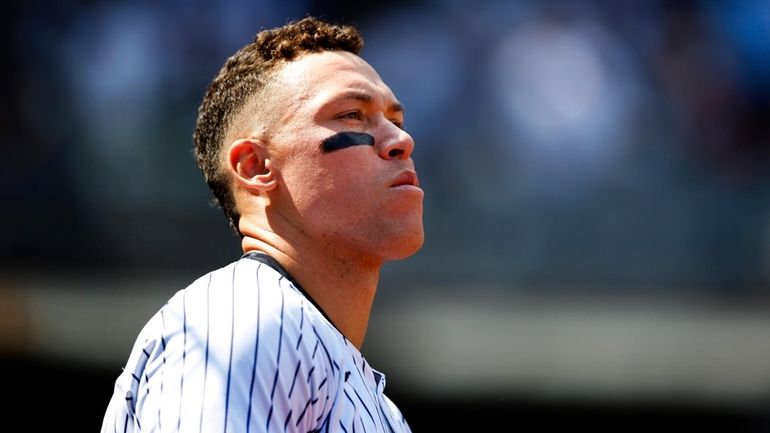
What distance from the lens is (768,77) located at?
9641 mm

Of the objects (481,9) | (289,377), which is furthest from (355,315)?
(481,9)

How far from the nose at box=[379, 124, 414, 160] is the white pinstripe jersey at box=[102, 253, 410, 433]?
64cm

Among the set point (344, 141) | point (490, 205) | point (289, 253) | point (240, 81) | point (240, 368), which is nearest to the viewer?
point (240, 368)

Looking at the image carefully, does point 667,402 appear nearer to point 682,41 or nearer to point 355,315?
point 682,41

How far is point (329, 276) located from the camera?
3215mm

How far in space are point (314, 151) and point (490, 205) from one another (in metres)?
6.22

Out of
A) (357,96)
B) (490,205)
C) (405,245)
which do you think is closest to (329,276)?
(405,245)

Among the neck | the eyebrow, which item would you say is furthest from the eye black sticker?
the neck

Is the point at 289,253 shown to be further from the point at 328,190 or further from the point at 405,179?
the point at 405,179

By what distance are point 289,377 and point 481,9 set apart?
7.58m

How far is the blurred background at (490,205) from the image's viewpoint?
9180mm

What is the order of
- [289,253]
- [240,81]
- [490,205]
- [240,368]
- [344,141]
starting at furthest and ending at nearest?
[490,205]
[240,81]
[344,141]
[289,253]
[240,368]

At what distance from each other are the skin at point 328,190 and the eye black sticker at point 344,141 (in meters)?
0.01

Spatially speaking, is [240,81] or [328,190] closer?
[328,190]
